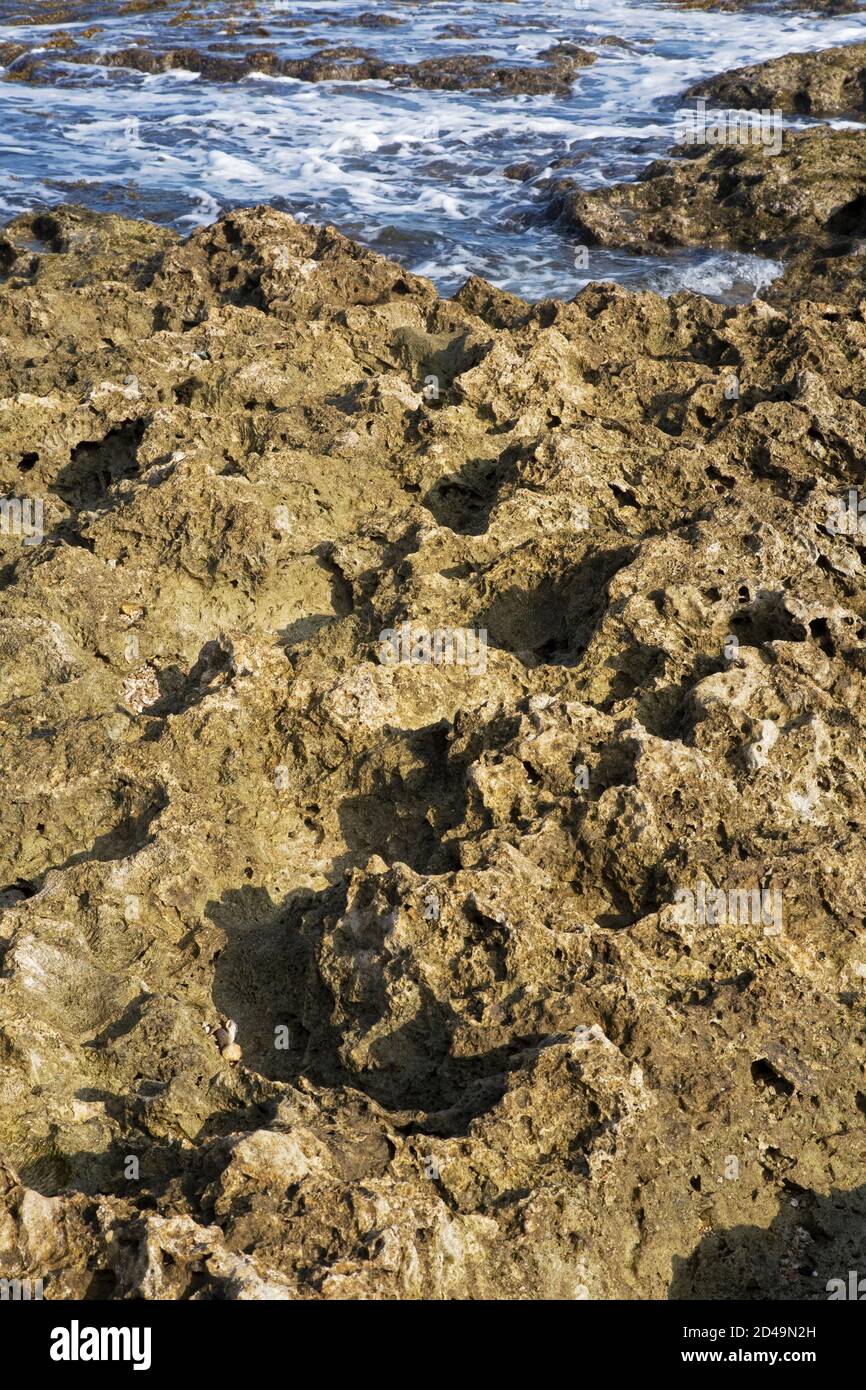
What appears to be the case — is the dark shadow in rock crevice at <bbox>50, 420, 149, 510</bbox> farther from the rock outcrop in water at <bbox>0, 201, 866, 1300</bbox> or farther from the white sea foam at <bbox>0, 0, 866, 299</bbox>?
the white sea foam at <bbox>0, 0, 866, 299</bbox>

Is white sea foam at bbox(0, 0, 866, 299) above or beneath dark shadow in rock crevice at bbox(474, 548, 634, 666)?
above

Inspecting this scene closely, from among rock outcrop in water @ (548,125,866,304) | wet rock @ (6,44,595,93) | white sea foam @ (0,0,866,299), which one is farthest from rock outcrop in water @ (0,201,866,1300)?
wet rock @ (6,44,595,93)

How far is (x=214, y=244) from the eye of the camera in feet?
42.0

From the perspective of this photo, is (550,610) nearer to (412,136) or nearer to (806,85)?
(412,136)

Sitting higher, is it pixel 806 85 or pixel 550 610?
pixel 806 85

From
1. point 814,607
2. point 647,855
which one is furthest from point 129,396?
point 647,855

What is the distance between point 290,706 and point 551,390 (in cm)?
429

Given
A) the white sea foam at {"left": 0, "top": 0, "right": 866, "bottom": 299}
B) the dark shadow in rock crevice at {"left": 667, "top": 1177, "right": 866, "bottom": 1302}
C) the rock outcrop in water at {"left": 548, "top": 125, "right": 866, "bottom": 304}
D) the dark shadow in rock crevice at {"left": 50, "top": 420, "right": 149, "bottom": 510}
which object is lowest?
the dark shadow in rock crevice at {"left": 667, "top": 1177, "right": 866, "bottom": 1302}

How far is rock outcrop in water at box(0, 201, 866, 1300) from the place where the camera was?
163 inches

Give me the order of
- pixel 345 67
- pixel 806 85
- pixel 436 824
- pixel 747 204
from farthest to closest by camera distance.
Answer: pixel 345 67 < pixel 806 85 < pixel 747 204 < pixel 436 824

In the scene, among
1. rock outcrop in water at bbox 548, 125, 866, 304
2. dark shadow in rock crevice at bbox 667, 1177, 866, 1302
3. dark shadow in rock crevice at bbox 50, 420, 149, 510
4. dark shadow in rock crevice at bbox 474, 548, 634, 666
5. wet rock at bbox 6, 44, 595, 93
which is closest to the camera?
dark shadow in rock crevice at bbox 667, 1177, 866, 1302

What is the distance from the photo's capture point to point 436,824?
5.94 meters

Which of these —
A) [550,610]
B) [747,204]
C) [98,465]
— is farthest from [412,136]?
[550,610]

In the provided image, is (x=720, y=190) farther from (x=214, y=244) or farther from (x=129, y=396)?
(x=129, y=396)
